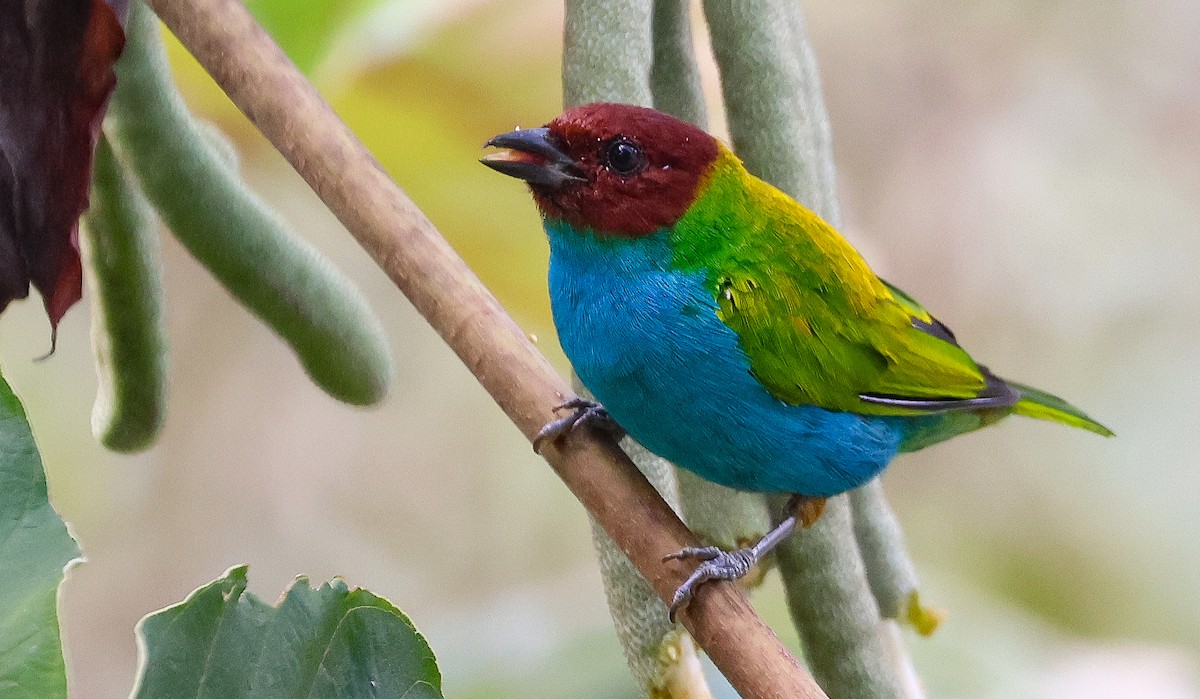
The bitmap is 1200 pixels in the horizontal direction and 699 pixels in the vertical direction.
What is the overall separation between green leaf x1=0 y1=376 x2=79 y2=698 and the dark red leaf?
0.12 meters

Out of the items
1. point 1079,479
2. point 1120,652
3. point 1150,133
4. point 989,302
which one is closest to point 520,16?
point 989,302

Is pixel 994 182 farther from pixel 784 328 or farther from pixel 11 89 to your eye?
pixel 11 89

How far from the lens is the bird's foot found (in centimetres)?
59

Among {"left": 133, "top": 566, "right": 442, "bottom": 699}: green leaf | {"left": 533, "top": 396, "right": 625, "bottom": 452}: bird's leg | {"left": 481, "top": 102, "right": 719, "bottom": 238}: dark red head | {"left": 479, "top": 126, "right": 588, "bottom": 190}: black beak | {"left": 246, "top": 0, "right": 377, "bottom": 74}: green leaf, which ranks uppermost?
{"left": 246, "top": 0, "right": 377, "bottom": 74}: green leaf

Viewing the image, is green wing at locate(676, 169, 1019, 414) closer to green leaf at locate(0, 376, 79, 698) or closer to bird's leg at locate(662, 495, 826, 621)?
bird's leg at locate(662, 495, 826, 621)

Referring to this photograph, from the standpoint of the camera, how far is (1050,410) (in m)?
0.98

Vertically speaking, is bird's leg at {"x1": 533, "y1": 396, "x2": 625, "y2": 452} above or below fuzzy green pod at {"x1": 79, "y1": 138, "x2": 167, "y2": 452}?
below

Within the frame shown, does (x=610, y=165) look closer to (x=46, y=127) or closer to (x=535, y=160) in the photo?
(x=535, y=160)

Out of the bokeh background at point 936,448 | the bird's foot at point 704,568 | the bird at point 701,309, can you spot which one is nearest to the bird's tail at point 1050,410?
the bird at point 701,309

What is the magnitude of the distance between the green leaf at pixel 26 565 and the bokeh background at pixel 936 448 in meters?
1.02

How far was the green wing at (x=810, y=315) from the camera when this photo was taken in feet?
2.47

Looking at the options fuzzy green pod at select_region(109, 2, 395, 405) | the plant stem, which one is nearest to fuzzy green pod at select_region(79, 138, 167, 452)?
fuzzy green pod at select_region(109, 2, 395, 405)

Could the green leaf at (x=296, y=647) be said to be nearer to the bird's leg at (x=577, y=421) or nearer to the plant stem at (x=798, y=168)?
the bird's leg at (x=577, y=421)

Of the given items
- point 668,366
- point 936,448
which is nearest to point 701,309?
point 668,366
